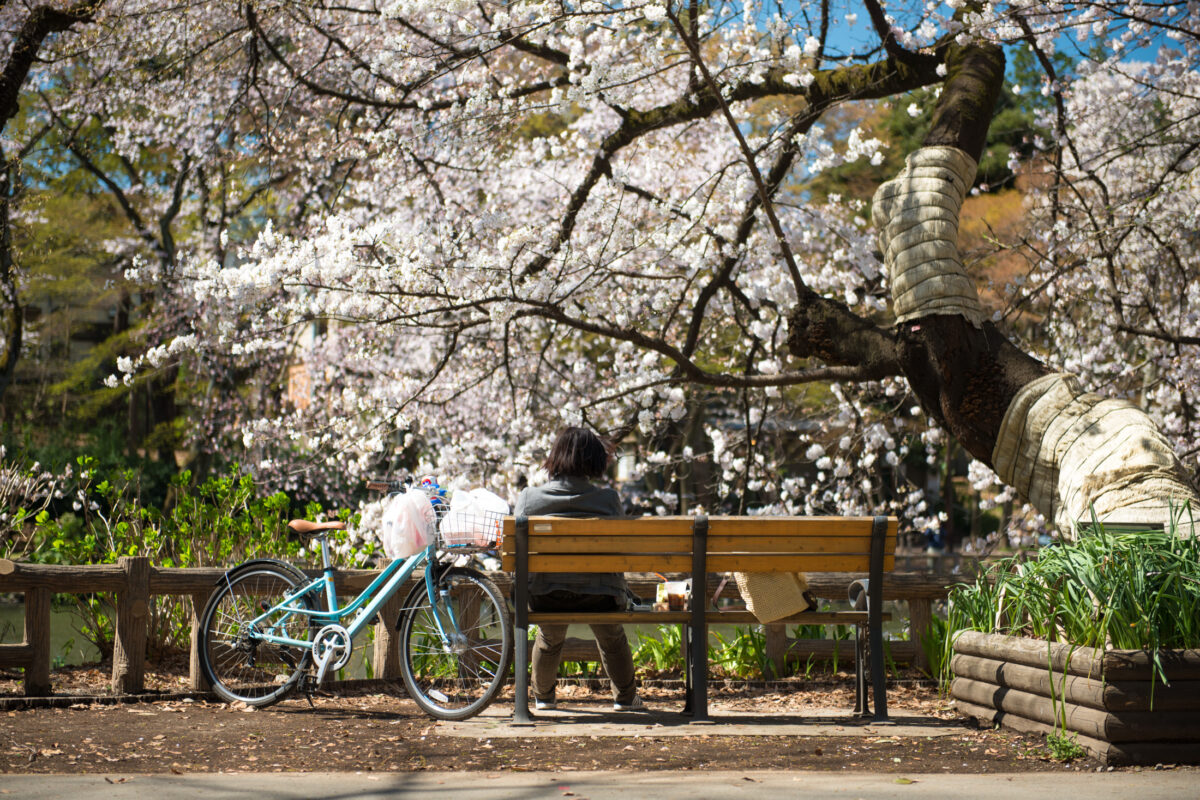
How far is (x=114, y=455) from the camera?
21375 millimetres

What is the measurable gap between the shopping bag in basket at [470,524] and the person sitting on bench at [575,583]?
16 cm

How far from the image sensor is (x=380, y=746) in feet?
14.3

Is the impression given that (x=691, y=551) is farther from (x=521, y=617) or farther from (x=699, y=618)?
(x=521, y=617)

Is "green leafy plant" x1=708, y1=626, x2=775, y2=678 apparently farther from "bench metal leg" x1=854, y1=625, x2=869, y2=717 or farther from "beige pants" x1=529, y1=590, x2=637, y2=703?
"beige pants" x1=529, y1=590, x2=637, y2=703

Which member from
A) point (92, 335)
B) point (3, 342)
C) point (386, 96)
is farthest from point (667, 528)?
point (92, 335)

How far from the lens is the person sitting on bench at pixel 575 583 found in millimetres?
5012

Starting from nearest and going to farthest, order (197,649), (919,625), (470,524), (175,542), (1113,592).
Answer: (1113,592) < (470,524) < (197,649) < (919,625) < (175,542)

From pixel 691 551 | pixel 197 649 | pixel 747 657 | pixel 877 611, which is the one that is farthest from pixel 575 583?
pixel 197 649

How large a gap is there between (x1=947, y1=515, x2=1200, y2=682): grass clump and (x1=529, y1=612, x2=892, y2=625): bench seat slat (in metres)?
0.70

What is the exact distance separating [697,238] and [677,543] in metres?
6.32

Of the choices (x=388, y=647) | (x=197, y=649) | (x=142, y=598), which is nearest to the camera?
(x=197, y=649)

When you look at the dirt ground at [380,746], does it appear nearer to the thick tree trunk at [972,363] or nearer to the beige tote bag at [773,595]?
the beige tote bag at [773,595]

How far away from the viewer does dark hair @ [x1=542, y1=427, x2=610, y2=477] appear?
510 centimetres

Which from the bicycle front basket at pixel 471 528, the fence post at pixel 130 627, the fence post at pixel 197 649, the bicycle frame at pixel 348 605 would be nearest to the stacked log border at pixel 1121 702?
the bicycle front basket at pixel 471 528
